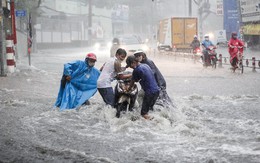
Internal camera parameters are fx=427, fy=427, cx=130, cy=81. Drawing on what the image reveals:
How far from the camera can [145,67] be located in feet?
25.8

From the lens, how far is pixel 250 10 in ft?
104

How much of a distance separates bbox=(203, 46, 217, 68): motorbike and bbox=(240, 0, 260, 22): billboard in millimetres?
12253

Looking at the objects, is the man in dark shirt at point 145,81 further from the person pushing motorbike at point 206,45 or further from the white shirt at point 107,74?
the person pushing motorbike at point 206,45

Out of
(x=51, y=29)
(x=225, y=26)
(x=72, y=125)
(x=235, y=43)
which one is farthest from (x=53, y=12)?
(x=72, y=125)

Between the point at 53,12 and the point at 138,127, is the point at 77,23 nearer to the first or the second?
the point at 53,12

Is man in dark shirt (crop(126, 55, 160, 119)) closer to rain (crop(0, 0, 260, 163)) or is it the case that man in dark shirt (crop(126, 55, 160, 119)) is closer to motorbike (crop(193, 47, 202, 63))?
rain (crop(0, 0, 260, 163))

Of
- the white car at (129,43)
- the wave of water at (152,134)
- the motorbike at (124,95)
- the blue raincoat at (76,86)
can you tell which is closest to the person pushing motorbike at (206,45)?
the white car at (129,43)

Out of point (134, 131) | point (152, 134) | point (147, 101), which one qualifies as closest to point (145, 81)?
point (147, 101)

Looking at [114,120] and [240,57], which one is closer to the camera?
[114,120]

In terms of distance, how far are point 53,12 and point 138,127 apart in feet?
169

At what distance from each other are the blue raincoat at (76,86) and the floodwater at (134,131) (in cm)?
24

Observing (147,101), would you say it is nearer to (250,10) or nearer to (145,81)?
(145,81)

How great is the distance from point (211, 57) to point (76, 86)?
11.3m

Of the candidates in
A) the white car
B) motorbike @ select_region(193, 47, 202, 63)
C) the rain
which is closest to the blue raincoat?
the rain
